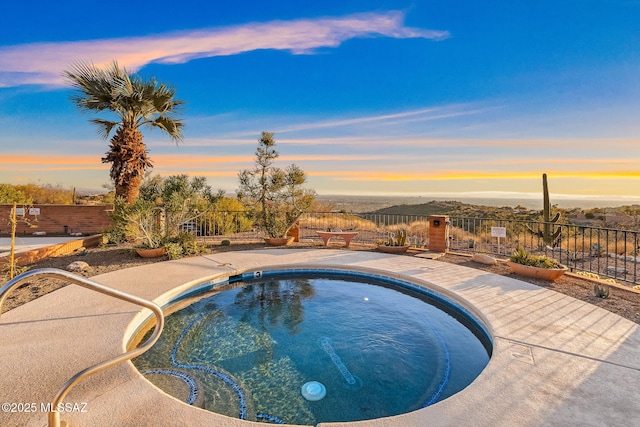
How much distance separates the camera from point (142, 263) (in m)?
6.61

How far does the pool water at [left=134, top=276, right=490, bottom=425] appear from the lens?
263 centimetres

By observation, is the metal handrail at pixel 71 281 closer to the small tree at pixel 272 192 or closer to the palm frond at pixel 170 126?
the small tree at pixel 272 192

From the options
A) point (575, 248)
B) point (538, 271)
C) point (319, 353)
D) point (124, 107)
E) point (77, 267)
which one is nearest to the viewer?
point (319, 353)

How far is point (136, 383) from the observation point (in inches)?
94.3

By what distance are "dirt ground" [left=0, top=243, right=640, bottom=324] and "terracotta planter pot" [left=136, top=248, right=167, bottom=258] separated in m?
0.15

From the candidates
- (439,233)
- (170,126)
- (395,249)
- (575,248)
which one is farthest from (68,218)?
(575,248)

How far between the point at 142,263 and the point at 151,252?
545 millimetres

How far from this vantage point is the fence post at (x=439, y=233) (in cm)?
779

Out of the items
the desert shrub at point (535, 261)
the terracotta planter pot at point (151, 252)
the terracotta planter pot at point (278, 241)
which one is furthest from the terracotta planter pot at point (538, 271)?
the terracotta planter pot at point (151, 252)

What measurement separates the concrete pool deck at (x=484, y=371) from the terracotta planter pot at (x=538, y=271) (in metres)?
0.67

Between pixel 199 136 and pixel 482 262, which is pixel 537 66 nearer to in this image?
pixel 482 262

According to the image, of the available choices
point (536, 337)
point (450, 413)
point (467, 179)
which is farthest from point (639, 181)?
point (450, 413)

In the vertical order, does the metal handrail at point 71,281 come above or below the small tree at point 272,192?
below

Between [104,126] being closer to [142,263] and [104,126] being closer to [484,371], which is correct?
[142,263]
